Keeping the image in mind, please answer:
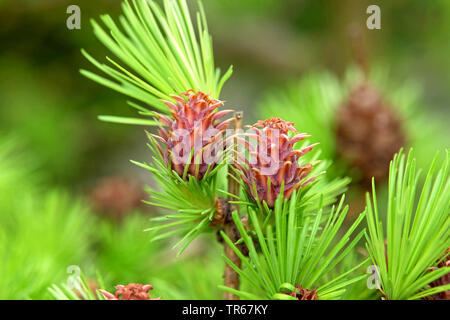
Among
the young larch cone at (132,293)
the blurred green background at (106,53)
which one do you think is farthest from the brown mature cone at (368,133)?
the young larch cone at (132,293)

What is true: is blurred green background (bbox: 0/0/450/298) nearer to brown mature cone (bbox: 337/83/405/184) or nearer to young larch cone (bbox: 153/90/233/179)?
brown mature cone (bbox: 337/83/405/184)

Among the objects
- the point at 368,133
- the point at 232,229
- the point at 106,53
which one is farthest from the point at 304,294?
the point at 106,53

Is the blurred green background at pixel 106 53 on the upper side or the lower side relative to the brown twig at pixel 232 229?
upper

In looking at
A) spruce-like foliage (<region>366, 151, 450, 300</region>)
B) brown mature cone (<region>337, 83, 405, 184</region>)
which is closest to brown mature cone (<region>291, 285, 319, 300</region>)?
spruce-like foliage (<region>366, 151, 450, 300</region>)

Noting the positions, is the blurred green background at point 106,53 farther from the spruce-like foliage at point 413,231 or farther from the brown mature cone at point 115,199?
the spruce-like foliage at point 413,231
